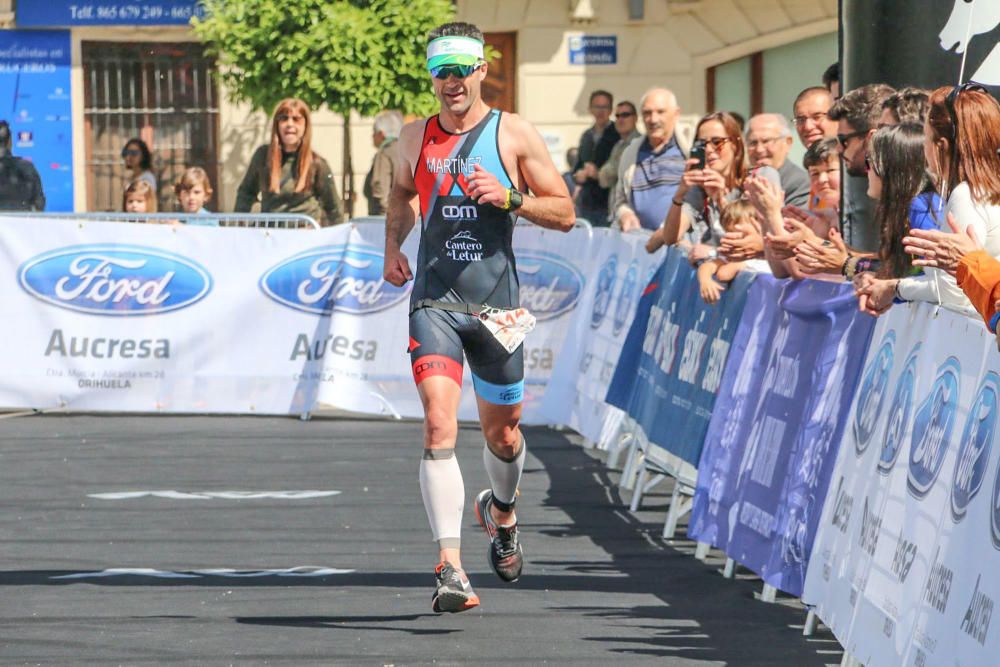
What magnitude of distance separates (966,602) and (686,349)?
460 cm

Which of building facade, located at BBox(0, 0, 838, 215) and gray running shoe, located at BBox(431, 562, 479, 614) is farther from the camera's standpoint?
building facade, located at BBox(0, 0, 838, 215)

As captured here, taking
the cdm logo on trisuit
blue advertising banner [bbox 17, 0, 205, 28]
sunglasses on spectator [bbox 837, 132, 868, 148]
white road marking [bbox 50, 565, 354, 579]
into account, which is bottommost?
white road marking [bbox 50, 565, 354, 579]

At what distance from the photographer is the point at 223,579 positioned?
26.5 ft

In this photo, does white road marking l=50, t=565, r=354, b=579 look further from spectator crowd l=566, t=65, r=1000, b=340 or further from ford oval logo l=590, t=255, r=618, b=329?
ford oval logo l=590, t=255, r=618, b=329

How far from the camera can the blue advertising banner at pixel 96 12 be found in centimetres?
2461

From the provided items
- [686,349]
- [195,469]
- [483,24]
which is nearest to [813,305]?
[686,349]

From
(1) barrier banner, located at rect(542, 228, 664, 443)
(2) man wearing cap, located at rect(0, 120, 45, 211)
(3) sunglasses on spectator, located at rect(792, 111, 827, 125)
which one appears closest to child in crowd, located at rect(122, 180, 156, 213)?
(2) man wearing cap, located at rect(0, 120, 45, 211)

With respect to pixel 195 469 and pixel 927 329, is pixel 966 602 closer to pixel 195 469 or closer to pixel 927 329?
pixel 927 329

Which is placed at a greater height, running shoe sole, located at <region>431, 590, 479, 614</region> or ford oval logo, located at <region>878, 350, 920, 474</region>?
ford oval logo, located at <region>878, 350, 920, 474</region>

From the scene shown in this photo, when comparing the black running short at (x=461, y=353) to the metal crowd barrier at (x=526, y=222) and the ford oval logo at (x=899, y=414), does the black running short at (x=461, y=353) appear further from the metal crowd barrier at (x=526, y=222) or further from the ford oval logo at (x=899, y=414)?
the metal crowd barrier at (x=526, y=222)

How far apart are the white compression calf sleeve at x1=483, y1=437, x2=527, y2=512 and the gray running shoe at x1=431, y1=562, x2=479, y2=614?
2.98 ft

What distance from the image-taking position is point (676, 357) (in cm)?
975

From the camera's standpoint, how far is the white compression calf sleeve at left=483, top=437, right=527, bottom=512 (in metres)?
7.91

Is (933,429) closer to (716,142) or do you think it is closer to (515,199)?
(515,199)
